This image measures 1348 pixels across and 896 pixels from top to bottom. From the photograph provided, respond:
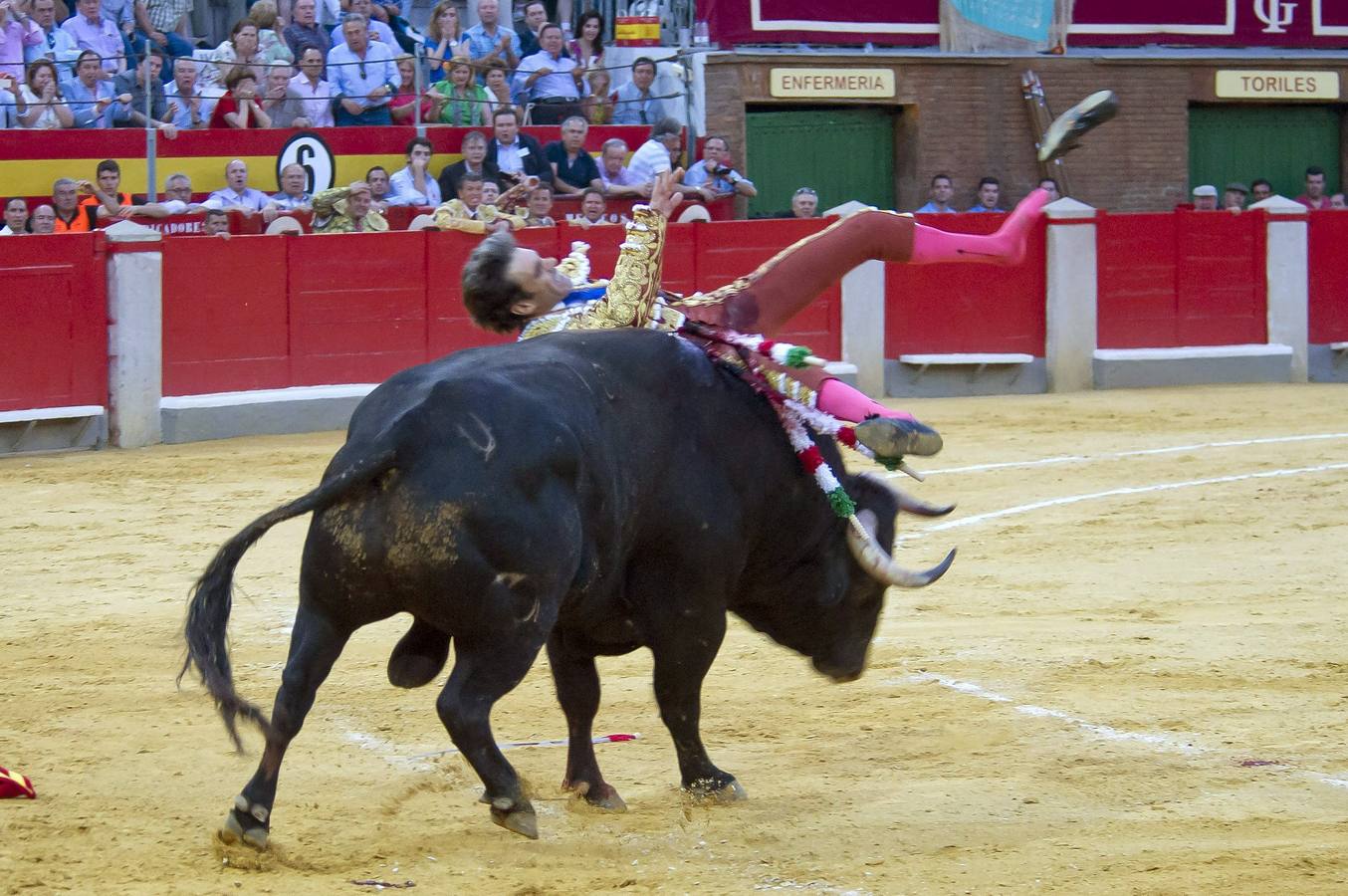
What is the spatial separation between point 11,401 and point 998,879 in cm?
775

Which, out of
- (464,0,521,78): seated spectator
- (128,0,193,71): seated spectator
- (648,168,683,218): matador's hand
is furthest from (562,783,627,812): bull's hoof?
(464,0,521,78): seated spectator

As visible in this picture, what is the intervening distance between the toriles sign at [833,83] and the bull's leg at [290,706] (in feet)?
38.9

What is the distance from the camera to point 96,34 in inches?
456

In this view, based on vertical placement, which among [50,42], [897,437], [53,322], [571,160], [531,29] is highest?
[531,29]

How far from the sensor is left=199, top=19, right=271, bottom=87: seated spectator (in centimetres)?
1162

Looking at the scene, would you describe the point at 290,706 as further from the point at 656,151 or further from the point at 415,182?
the point at 656,151

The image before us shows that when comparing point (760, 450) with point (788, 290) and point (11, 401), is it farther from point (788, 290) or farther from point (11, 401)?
point (11, 401)

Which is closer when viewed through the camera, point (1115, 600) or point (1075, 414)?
point (1115, 600)

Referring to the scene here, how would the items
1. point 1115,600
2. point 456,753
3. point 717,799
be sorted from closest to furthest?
1. point 717,799
2. point 456,753
3. point 1115,600

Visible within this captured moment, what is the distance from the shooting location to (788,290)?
15.1 ft

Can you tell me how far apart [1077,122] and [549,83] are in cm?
881

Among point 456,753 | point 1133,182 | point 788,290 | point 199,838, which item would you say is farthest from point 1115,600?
point 1133,182

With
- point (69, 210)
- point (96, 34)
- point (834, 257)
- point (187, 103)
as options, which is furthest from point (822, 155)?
point (834, 257)

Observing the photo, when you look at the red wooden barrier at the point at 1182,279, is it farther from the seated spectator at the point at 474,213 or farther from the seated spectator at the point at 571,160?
the seated spectator at the point at 474,213
